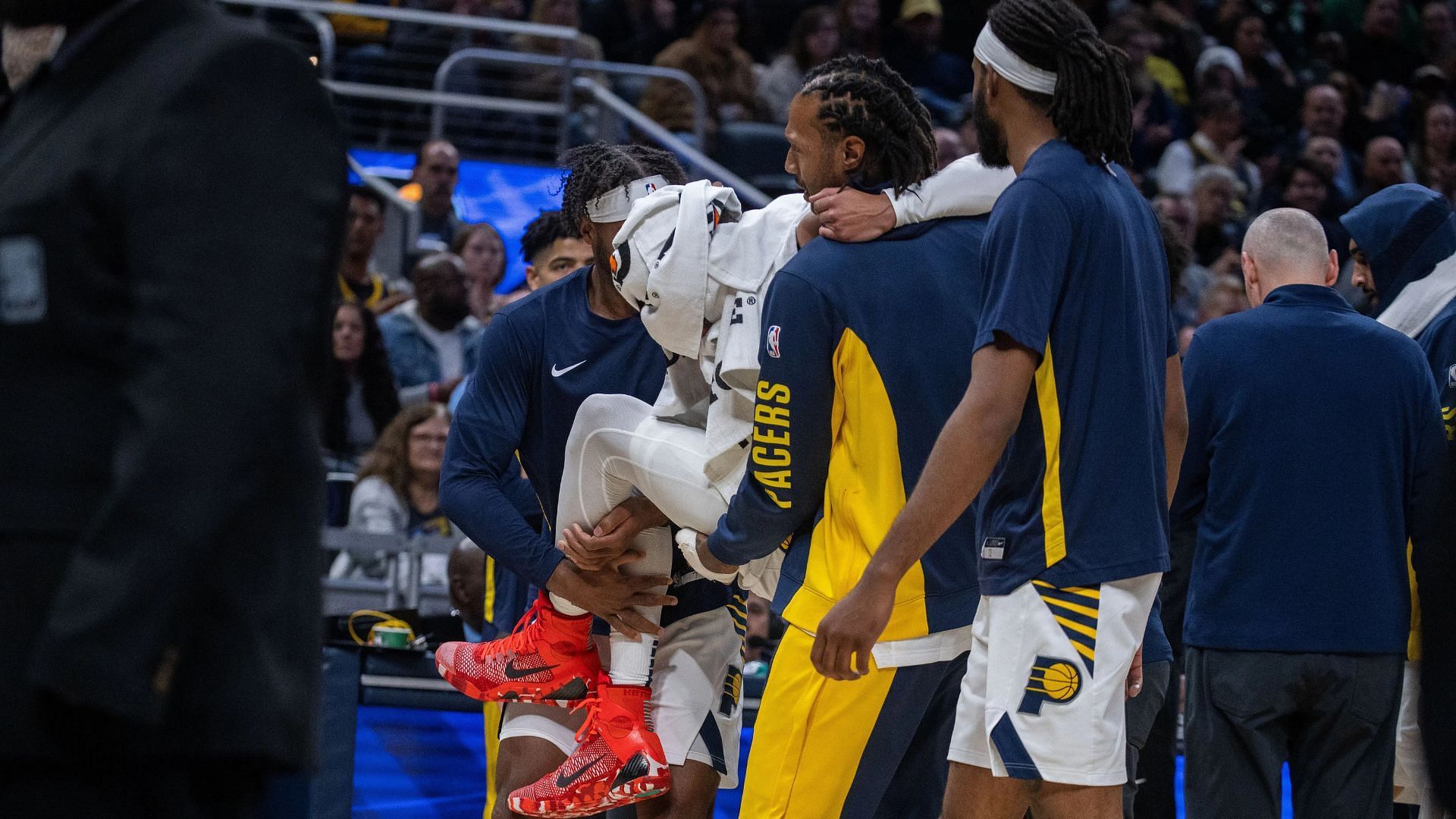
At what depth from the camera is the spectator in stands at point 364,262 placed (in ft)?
26.8

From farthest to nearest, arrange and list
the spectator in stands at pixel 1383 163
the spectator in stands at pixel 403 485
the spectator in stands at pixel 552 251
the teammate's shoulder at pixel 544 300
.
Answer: the spectator in stands at pixel 1383 163, the spectator in stands at pixel 403 485, the spectator in stands at pixel 552 251, the teammate's shoulder at pixel 544 300

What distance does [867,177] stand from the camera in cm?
303

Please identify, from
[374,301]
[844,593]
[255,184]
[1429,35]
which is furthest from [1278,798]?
[1429,35]

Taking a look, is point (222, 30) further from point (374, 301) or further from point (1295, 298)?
point (374, 301)

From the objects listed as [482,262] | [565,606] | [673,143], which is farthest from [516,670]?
[673,143]

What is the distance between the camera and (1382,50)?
13797mm

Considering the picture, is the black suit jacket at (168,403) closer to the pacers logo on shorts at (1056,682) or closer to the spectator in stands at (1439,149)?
the pacers logo on shorts at (1056,682)

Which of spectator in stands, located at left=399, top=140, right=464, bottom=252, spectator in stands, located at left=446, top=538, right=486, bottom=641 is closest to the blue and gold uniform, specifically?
spectator in stands, located at left=446, top=538, right=486, bottom=641

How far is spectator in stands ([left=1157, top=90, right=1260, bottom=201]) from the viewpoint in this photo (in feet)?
37.1

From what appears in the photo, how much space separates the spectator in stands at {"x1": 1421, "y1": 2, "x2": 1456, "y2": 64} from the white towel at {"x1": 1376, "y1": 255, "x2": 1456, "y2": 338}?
10529 mm

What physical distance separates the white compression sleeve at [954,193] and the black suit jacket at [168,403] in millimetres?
1507

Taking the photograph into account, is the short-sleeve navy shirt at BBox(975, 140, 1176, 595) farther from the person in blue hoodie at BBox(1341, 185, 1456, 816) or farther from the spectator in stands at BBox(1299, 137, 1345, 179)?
the spectator in stands at BBox(1299, 137, 1345, 179)

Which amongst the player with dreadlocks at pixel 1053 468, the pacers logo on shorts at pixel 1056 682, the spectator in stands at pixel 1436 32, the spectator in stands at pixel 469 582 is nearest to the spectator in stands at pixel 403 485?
→ the spectator in stands at pixel 469 582

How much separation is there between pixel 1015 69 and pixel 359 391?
5.55 m
